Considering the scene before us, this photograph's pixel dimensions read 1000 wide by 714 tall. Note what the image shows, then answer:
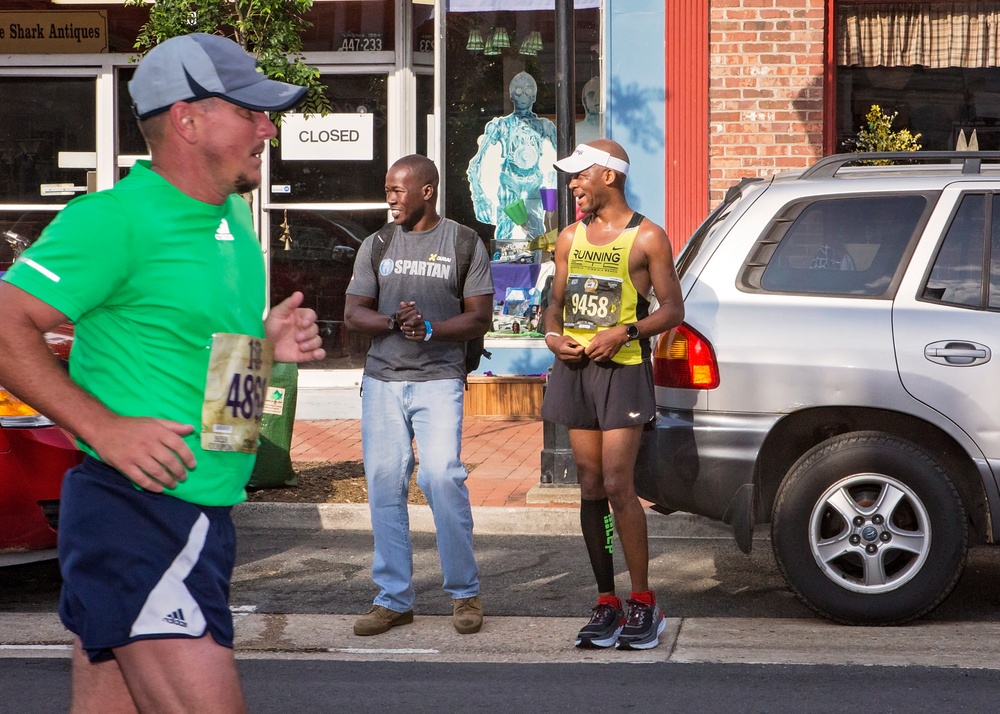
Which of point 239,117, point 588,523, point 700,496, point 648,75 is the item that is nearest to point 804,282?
point 700,496

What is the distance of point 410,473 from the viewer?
5.27 m

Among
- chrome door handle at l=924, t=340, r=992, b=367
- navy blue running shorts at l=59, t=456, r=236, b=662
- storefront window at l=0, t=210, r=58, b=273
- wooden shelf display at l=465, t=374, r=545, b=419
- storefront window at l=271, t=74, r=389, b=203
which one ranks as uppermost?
storefront window at l=271, t=74, r=389, b=203

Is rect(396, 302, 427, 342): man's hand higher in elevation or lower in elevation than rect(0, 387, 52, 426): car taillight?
higher

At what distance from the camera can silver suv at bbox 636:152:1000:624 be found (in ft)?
17.0

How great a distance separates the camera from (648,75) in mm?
10852

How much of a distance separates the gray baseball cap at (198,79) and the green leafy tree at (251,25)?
5.30 metres

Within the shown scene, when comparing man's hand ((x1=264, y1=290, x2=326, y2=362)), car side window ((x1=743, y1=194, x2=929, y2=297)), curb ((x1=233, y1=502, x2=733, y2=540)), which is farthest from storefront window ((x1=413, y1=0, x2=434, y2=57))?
man's hand ((x1=264, y1=290, x2=326, y2=362))

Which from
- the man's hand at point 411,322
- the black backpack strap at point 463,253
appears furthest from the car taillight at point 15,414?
the black backpack strap at point 463,253

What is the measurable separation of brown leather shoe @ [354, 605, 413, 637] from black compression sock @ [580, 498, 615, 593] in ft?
2.83

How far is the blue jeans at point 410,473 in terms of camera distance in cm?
525

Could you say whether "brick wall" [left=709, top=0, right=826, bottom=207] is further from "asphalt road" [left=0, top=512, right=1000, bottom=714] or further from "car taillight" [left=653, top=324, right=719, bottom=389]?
"car taillight" [left=653, top=324, right=719, bottom=389]

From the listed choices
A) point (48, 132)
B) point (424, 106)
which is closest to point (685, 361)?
point (424, 106)

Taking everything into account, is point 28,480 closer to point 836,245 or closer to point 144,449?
point 144,449

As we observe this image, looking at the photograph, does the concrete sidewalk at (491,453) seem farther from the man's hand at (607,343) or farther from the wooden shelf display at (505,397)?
the man's hand at (607,343)
